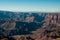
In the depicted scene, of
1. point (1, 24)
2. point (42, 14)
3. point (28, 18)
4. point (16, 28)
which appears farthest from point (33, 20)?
point (1, 24)

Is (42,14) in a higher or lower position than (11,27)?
higher

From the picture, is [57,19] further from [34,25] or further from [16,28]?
[16,28]

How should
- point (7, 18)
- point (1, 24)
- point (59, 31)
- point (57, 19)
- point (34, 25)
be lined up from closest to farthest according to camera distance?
point (59, 31) → point (1, 24) → point (7, 18) → point (34, 25) → point (57, 19)

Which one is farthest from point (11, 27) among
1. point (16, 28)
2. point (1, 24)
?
point (1, 24)

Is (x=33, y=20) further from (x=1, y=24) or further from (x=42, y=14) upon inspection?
(x=1, y=24)

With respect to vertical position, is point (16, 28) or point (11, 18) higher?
point (11, 18)

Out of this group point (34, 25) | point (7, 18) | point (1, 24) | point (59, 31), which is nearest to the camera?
point (59, 31)

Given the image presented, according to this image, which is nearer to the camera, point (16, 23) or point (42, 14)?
point (16, 23)

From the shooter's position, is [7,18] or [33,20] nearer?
[7,18]

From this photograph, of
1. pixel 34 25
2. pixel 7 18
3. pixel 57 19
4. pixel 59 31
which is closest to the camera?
→ pixel 59 31
